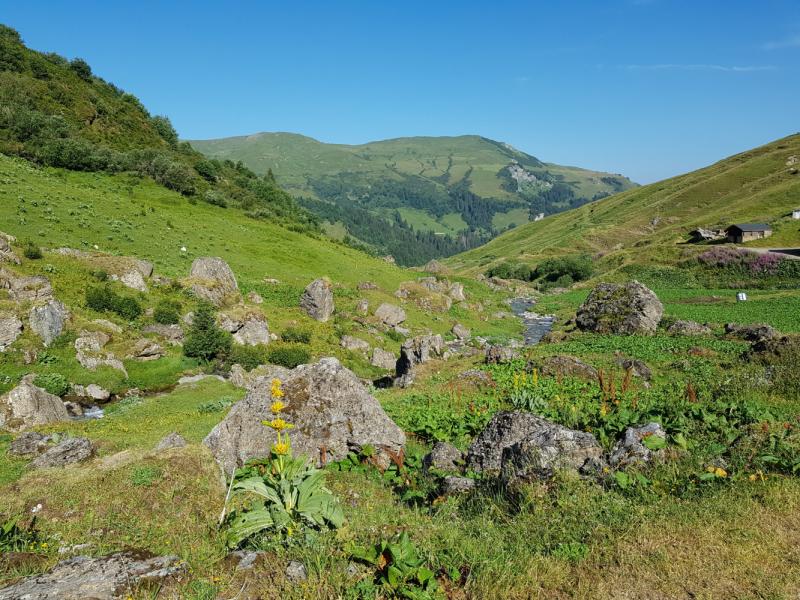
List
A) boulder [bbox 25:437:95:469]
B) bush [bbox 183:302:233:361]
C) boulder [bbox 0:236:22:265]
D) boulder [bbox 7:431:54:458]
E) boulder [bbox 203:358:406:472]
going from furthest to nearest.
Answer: boulder [bbox 0:236:22:265] < bush [bbox 183:302:233:361] < boulder [bbox 7:431:54:458] < boulder [bbox 25:437:95:469] < boulder [bbox 203:358:406:472]

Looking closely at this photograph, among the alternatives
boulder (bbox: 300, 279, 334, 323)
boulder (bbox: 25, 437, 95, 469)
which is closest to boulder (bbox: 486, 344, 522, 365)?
boulder (bbox: 300, 279, 334, 323)

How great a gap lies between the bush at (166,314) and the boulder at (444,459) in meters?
25.7

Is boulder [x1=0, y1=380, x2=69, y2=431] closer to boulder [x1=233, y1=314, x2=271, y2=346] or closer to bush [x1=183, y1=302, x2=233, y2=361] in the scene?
bush [x1=183, y1=302, x2=233, y2=361]

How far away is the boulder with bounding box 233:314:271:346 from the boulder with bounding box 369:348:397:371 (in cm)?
817

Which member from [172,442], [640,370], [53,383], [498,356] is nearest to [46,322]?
[53,383]

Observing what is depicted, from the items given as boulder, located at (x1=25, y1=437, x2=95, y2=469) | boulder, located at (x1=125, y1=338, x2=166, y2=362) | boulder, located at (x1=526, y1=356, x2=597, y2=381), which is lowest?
boulder, located at (x1=125, y1=338, x2=166, y2=362)

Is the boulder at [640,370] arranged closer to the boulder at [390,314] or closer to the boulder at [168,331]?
the boulder at [390,314]

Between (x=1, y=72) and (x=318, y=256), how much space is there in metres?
56.7

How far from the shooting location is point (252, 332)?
3209cm

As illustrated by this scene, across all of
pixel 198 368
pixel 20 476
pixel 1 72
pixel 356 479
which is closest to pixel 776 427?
pixel 356 479

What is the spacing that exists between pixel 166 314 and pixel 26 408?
513 inches

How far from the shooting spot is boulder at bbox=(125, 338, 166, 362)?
1011 inches

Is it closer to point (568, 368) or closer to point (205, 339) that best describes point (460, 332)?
point (568, 368)

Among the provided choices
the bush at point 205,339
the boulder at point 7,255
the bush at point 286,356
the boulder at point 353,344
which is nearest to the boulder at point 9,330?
the bush at point 205,339
